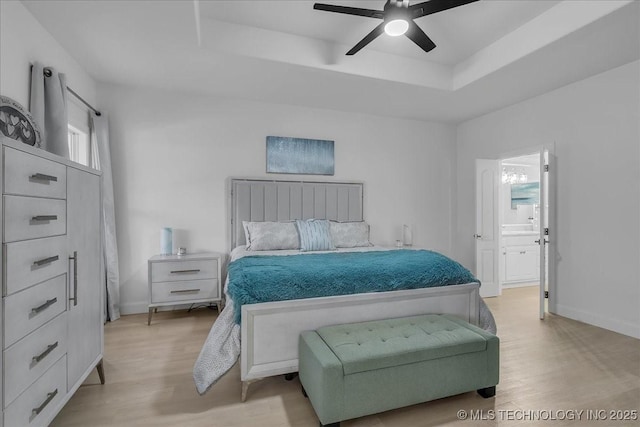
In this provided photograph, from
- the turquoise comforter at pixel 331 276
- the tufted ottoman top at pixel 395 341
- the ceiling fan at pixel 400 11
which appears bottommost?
the tufted ottoman top at pixel 395 341

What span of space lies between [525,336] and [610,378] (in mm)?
784

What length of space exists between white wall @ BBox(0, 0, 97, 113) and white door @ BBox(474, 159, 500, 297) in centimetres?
491

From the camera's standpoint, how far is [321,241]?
139 inches

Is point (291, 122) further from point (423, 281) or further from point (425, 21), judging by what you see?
point (423, 281)

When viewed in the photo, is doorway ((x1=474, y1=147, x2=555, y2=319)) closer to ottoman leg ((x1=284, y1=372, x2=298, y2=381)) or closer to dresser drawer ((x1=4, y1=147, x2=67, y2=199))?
ottoman leg ((x1=284, y1=372, x2=298, y2=381))

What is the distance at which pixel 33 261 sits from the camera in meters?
1.39

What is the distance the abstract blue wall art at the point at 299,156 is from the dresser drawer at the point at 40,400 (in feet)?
9.63

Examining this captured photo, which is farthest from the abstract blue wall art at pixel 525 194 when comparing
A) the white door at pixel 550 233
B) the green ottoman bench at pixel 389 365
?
the green ottoman bench at pixel 389 365

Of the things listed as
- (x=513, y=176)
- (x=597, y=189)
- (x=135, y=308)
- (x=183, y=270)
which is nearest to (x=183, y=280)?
(x=183, y=270)

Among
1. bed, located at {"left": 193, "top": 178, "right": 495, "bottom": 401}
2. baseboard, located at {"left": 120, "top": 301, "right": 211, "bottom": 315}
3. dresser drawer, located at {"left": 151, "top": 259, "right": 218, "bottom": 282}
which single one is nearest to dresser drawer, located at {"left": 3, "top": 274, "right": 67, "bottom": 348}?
→ bed, located at {"left": 193, "top": 178, "right": 495, "bottom": 401}

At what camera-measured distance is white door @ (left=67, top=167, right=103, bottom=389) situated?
1.72m

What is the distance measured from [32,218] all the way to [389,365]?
6.22 ft

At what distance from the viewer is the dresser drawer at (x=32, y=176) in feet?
4.06

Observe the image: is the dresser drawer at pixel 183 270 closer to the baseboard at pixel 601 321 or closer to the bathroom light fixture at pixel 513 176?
the baseboard at pixel 601 321
